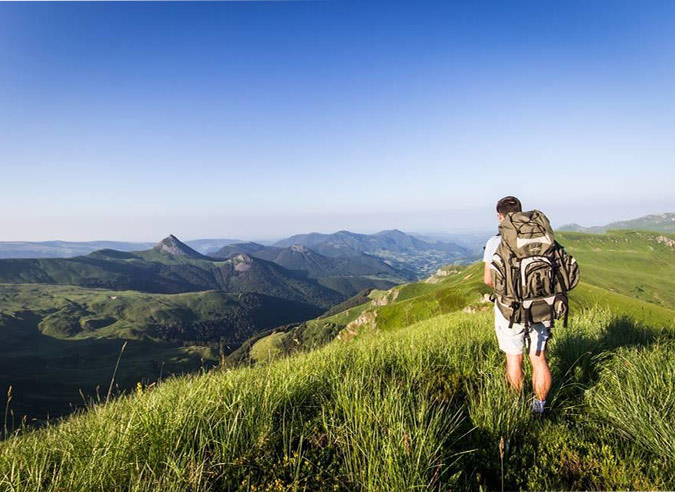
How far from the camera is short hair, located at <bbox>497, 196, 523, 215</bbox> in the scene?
565 centimetres

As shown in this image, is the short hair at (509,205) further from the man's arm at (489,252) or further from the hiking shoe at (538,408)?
the hiking shoe at (538,408)

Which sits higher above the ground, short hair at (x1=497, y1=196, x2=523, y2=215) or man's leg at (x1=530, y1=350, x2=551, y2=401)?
short hair at (x1=497, y1=196, x2=523, y2=215)

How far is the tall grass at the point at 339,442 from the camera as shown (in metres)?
2.79

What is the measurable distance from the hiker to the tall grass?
0.50 meters

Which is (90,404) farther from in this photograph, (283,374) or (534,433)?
(534,433)

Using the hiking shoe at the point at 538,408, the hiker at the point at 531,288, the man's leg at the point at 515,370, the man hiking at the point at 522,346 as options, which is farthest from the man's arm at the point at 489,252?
the hiking shoe at the point at 538,408

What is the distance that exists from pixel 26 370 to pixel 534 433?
806ft

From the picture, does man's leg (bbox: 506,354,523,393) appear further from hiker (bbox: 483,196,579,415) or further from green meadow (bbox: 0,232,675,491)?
green meadow (bbox: 0,232,675,491)

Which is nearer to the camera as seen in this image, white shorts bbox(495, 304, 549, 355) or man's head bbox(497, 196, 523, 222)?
white shorts bbox(495, 304, 549, 355)

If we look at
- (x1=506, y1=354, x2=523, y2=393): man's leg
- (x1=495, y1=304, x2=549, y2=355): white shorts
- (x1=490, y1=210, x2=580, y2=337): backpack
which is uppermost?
(x1=490, y1=210, x2=580, y2=337): backpack

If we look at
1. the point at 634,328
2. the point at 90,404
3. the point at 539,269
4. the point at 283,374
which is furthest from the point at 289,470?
the point at 634,328

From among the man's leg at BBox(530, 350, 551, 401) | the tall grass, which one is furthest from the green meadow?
the man's leg at BBox(530, 350, 551, 401)

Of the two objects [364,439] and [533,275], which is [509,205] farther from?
[364,439]

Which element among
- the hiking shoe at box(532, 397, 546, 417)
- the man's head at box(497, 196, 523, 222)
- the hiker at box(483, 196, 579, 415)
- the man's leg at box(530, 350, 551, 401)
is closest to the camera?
the hiking shoe at box(532, 397, 546, 417)
